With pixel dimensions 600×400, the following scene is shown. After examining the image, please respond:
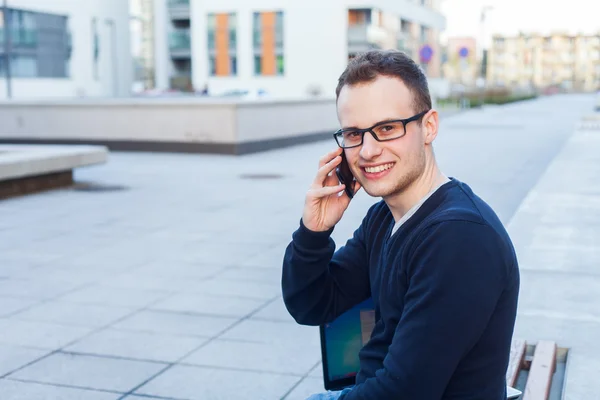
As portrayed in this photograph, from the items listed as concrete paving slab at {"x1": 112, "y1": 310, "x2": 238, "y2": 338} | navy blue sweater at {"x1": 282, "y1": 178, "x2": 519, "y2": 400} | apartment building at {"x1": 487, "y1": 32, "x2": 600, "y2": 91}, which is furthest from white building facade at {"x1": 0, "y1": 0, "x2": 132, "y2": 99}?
apartment building at {"x1": 487, "y1": 32, "x2": 600, "y2": 91}

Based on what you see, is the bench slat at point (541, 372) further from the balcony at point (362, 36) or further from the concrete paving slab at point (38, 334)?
the balcony at point (362, 36)

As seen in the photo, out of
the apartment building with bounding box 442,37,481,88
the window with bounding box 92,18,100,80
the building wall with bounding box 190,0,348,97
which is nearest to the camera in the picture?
the window with bounding box 92,18,100,80

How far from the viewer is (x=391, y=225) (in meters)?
2.56

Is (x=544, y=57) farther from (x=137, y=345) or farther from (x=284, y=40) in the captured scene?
(x=137, y=345)

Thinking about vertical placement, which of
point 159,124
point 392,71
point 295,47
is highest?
point 295,47

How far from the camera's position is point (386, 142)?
2.39m

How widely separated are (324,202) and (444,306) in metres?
0.72

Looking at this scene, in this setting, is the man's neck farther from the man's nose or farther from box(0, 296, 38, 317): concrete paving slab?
box(0, 296, 38, 317): concrete paving slab

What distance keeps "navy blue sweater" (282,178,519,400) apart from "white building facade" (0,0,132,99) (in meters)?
49.1

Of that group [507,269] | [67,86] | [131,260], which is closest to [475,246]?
[507,269]

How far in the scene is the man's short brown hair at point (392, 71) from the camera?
233cm

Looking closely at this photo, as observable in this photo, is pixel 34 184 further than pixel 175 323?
Yes

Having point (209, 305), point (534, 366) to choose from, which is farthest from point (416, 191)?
point (209, 305)

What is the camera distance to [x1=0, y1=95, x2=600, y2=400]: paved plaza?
15.4 feet
